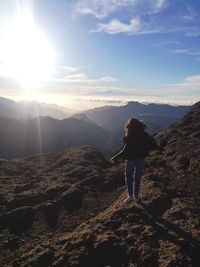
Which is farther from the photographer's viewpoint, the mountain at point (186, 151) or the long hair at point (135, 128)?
the mountain at point (186, 151)

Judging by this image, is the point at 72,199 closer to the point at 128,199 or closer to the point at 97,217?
the point at 97,217

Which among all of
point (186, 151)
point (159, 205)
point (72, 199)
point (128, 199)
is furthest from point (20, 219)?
point (186, 151)

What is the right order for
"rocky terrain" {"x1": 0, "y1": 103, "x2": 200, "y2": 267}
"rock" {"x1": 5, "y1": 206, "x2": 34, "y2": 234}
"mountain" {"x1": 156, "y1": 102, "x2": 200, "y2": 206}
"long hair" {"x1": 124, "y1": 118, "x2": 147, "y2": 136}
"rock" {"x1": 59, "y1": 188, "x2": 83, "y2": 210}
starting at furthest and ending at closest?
"mountain" {"x1": 156, "y1": 102, "x2": 200, "y2": 206} < "rock" {"x1": 59, "y1": 188, "x2": 83, "y2": 210} < "rock" {"x1": 5, "y1": 206, "x2": 34, "y2": 234} < "long hair" {"x1": 124, "y1": 118, "x2": 147, "y2": 136} < "rocky terrain" {"x1": 0, "y1": 103, "x2": 200, "y2": 267}

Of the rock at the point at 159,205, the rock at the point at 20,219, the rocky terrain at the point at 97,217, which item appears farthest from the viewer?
the rock at the point at 20,219

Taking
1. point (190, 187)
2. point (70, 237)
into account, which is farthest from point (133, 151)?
point (190, 187)

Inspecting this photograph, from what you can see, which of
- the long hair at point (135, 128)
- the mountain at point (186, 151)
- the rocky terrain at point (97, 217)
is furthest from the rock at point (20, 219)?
the mountain at point (186, 151)

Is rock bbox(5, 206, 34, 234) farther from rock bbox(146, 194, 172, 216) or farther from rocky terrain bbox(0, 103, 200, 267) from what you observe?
rock bbox(146, 194, 172, 216)

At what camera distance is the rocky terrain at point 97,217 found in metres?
11.4

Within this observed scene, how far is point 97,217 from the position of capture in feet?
53.9

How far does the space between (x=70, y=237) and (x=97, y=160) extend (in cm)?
1919

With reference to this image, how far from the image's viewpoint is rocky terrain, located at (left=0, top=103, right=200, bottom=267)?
37.5 ft

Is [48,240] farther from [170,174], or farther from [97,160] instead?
[97,160]

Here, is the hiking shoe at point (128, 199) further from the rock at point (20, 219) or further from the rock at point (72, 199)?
the rock at point (20, 219)

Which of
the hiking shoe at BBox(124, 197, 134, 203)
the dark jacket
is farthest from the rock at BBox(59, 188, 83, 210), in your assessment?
the dark jacket
